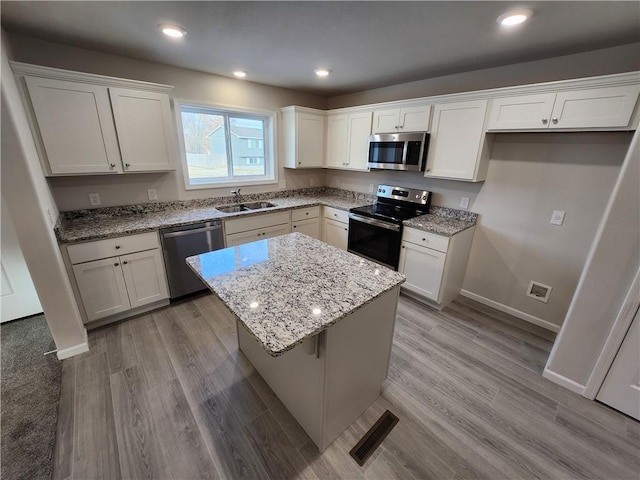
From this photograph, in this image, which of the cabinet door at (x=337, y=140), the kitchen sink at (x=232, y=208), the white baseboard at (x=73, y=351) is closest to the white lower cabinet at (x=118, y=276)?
the white baseboard at (x=73, y=351)

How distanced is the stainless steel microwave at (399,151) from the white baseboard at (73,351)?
3385mm

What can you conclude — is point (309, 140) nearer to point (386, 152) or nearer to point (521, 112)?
point (386, 152)

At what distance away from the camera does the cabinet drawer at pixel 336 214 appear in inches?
139

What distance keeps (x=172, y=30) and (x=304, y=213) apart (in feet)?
7.50

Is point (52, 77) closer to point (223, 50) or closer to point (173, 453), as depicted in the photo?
point (223, 50)

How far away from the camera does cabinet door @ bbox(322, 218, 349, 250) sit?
3.61 metres

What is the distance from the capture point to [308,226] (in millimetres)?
3787

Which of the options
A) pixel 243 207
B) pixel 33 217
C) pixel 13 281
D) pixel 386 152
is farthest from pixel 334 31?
pixel 13 281

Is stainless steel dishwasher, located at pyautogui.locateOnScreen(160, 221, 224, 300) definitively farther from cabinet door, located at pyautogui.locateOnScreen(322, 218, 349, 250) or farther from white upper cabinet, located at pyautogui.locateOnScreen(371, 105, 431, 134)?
white upper cabinet, located at pyautogui.locateOnScreen(371, 105, 431, 134)

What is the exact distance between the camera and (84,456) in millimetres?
1447

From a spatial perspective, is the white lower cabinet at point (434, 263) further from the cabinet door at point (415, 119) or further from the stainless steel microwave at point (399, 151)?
the cabinet door at point (415, 119)

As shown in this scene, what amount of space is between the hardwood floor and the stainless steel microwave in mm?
1855

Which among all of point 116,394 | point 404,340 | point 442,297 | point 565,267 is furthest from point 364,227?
point 116,394

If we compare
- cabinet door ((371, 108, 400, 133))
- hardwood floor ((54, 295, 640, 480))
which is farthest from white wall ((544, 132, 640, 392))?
cabinet door ((371, 108, 400, 133))
